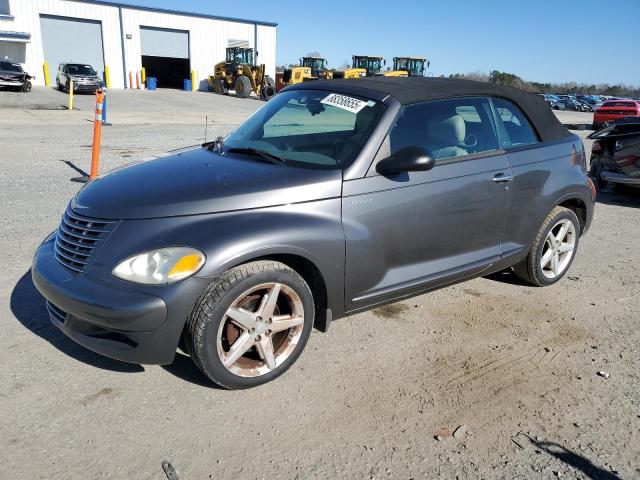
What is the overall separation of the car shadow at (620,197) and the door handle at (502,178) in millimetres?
5117

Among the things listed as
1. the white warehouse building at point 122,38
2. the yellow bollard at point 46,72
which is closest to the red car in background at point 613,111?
the white warehouse building at point 122,38

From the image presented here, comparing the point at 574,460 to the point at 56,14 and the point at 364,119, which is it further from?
the point at 56,14

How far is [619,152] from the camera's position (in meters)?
7.53

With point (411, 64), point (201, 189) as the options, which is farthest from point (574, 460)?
point (411, 64)

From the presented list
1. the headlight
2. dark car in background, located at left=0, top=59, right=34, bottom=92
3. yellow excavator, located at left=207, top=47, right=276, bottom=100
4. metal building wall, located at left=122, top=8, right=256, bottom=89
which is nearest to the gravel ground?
the headlight

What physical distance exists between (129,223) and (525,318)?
2.96 m

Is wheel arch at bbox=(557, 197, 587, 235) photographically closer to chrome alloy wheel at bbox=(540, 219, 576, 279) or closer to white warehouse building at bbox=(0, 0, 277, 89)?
chrome alloy wheel at bbox=(540, 219, 576, 279)

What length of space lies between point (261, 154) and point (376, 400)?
1.72 meters

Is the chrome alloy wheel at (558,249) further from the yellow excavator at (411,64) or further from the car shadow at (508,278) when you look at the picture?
the yellow excavator at (411,64)

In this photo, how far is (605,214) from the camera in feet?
23.7

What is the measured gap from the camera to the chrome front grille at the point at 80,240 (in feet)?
8.86

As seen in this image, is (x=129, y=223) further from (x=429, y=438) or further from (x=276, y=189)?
(x=429, y=438)

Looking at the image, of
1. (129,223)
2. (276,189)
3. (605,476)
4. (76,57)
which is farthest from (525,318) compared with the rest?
(76,57)

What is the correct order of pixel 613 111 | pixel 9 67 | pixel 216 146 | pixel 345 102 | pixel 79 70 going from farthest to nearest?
pixel 79 70, pixel 9 67, pixel 613 111, pixel 216 146, pixel 345 102
